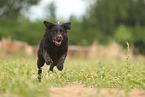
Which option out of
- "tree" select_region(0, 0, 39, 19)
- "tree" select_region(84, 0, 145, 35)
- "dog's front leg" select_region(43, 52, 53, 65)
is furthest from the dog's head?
"tree" select_region(84, 0, 145, 35)

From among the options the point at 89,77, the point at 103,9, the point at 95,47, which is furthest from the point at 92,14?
the point at 89,77

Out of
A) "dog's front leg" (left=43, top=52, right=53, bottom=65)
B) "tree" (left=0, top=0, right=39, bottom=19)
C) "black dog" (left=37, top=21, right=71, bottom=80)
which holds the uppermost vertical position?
"tree" (left=0, top=0, right=39, bottom=19)

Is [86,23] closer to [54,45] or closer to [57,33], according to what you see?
[54,45]

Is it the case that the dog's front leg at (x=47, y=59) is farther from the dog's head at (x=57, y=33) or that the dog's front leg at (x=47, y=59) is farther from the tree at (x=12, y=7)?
the tree at (x=12, y=7)

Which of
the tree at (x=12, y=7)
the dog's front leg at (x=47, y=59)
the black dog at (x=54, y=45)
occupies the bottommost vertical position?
the dog's front leg at (x=47, y=59)

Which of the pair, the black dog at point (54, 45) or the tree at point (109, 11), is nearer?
the black dog at point (54, 45)

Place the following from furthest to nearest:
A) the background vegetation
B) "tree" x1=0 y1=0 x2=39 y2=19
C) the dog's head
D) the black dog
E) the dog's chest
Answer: "tree" x1=0 y1=0 x2=39 y2=19 → the background vegetation → the dog's chest → the black dog → the dog's head

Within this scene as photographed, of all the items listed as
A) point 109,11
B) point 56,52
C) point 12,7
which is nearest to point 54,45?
point 56,52

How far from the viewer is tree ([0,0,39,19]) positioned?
2705 centimetres

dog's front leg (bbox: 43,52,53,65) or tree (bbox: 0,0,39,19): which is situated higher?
tree (bbox: 0,0,39,19)

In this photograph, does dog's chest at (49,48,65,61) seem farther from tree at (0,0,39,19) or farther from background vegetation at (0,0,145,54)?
tree at (0,0,39,19)

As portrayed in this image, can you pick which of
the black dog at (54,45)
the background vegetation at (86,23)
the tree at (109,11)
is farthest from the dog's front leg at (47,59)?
the tree at (109,11)

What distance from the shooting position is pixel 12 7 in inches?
1083

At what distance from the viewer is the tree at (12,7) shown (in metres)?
27.0
